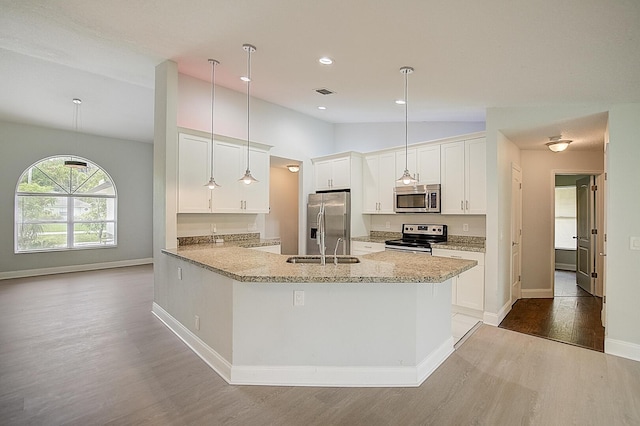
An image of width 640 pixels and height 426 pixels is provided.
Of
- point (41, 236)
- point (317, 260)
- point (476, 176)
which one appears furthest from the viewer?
point (41, 236)

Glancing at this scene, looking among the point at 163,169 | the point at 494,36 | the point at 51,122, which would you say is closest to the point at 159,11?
the point at 163,169

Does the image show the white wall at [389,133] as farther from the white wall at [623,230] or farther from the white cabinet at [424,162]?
the white wall at [623,230]

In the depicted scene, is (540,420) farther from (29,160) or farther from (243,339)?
(29,160)

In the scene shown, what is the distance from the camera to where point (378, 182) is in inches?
217

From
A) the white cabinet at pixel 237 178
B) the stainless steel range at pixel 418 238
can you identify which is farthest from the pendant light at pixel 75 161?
the stainless steel range at pixel 418 238

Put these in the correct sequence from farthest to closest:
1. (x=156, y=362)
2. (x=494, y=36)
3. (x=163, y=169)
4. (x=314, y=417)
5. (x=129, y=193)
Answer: (x=129, y=193) < (x=163, y=169) < (x=156, y=362) < (x=494, y=36) < (x=314, y=417)

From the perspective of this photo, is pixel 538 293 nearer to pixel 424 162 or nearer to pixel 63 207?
pixel 424 162

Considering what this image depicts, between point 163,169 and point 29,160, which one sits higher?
point 29,160

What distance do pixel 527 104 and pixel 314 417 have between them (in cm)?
386

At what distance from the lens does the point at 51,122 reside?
640 cm

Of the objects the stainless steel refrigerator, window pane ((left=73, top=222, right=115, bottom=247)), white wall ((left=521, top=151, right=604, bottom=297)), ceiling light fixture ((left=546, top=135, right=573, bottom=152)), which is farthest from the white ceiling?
window pane ((left=73, top=222, right=115, bottom=247))

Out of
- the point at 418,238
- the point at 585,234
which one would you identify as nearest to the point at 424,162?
the point at 418,238

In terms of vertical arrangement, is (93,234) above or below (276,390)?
above

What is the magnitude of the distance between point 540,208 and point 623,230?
2.21 metres
